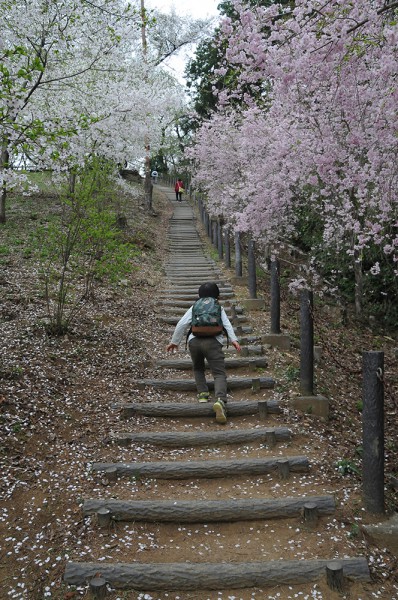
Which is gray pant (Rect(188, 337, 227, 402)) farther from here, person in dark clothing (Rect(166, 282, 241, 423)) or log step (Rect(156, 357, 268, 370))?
log step (Rect(156, 357, 268, 370))

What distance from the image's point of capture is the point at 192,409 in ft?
17.3

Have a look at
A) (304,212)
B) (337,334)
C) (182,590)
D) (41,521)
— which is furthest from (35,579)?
(304,212)

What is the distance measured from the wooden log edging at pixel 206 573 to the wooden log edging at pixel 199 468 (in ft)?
3.42

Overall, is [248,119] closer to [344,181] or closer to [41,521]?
[344,181]

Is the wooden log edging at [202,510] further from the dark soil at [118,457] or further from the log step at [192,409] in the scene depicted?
the log step at [192,409]

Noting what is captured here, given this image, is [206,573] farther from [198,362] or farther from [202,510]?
[198,362]

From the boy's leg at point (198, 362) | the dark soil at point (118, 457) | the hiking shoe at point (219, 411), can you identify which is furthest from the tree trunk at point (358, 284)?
the hiking shoe at point (219, 411)

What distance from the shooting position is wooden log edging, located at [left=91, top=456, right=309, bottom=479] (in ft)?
14.0

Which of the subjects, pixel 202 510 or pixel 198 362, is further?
pixel 198 362

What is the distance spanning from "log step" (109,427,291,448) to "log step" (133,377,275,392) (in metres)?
1.10

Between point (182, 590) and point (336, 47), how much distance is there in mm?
5370

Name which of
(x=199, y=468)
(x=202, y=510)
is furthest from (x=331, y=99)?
(x=202, y=510)

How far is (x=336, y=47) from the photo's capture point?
5414 millimetres

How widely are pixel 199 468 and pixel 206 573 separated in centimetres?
113
